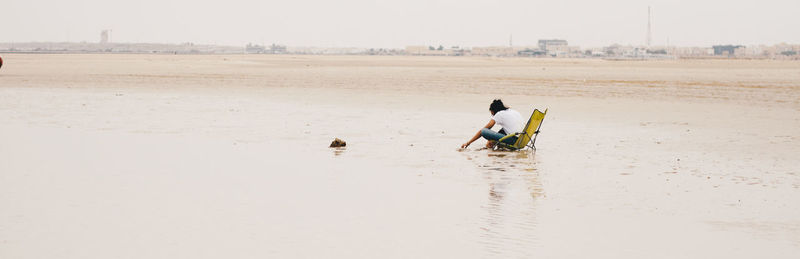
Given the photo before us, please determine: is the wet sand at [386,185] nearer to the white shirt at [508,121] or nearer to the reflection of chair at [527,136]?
the reflection of chair at [527,136]

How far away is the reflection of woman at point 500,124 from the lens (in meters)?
13.2

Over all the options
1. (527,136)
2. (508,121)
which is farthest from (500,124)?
(527,136)

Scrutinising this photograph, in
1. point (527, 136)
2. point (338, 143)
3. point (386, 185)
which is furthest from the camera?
point (338, 143)

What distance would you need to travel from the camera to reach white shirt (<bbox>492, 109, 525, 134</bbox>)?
13.4m

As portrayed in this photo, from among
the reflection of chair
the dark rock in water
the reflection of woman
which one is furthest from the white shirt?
the dark rock in water

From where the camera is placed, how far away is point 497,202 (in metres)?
8.72

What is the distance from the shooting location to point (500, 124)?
1357cm

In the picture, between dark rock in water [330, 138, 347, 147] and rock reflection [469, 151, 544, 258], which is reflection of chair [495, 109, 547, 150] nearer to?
rock reflection [469, 151, 544, 258]

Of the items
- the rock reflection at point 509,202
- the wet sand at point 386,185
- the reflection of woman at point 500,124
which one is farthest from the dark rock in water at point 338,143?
the rock reflection at point 509,202

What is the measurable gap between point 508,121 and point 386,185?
408cm

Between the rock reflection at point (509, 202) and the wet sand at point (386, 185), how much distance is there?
0.03 metres

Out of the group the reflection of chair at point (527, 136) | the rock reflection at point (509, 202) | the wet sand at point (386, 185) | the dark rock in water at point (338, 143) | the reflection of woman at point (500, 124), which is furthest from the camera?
the dark rock in water at point (338, 143)

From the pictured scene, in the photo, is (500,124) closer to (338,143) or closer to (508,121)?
(508,121)

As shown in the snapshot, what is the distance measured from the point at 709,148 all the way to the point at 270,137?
666cm
